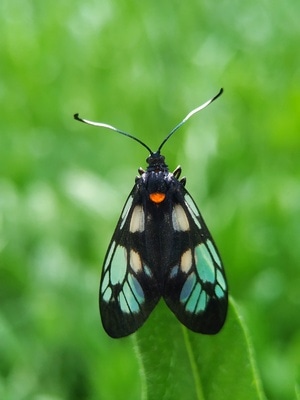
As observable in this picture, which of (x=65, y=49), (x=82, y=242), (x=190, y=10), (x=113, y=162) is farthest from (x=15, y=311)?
(x=190, y=10)

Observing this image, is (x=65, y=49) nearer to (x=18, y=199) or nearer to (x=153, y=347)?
(x=18, y=199)

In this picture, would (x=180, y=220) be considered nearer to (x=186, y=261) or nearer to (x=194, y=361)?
(x=186, y=261)

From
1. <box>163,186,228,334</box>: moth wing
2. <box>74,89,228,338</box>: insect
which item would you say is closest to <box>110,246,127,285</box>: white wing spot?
<box>74,89,228,338</box>: insect

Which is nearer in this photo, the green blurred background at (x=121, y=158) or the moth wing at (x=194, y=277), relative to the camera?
the moth wing at (x=194, y=277)

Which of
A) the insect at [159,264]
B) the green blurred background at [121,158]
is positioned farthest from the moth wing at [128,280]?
the green blurred background at [121,158]

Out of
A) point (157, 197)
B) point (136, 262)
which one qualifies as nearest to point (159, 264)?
point (136, 262)

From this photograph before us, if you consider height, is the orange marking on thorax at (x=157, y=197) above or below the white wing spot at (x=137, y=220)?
above

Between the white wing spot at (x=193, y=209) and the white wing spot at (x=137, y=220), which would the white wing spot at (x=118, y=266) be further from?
the white wing spot at (x=193, y=209)
